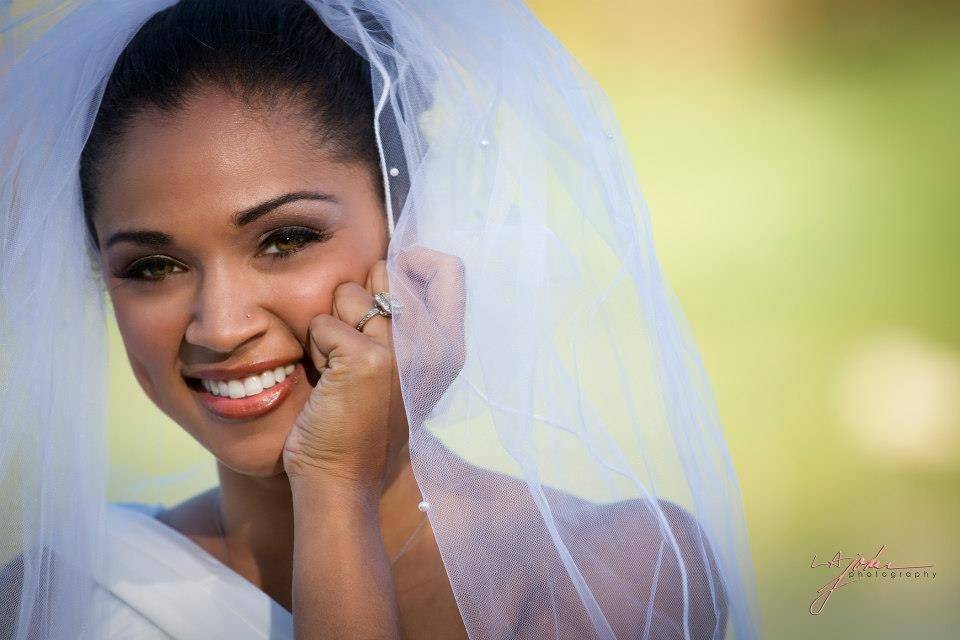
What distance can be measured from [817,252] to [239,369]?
5.16m

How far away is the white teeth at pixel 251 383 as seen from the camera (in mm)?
1771

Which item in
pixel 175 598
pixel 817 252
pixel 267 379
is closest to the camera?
pixel 267 379

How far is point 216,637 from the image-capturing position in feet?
6.22

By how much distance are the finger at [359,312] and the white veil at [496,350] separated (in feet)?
0.17

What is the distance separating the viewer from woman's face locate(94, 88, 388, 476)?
1679 millimetres

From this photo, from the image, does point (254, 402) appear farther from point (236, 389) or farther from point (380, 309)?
point (380, 309)

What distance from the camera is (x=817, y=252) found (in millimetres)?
6148

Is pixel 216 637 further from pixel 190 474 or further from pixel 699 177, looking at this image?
pixel 699 177

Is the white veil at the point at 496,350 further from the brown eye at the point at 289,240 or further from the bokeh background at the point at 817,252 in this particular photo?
the bokeh background at the point at 817,252

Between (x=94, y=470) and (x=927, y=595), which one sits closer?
(x=94, y=470)

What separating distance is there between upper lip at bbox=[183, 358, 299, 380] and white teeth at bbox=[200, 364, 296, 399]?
1cm

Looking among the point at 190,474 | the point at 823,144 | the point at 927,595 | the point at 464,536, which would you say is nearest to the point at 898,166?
the point at 823,144

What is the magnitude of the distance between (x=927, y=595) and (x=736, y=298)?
2.46 m

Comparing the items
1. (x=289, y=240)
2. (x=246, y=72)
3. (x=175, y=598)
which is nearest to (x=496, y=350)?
(x=289, y=240)
